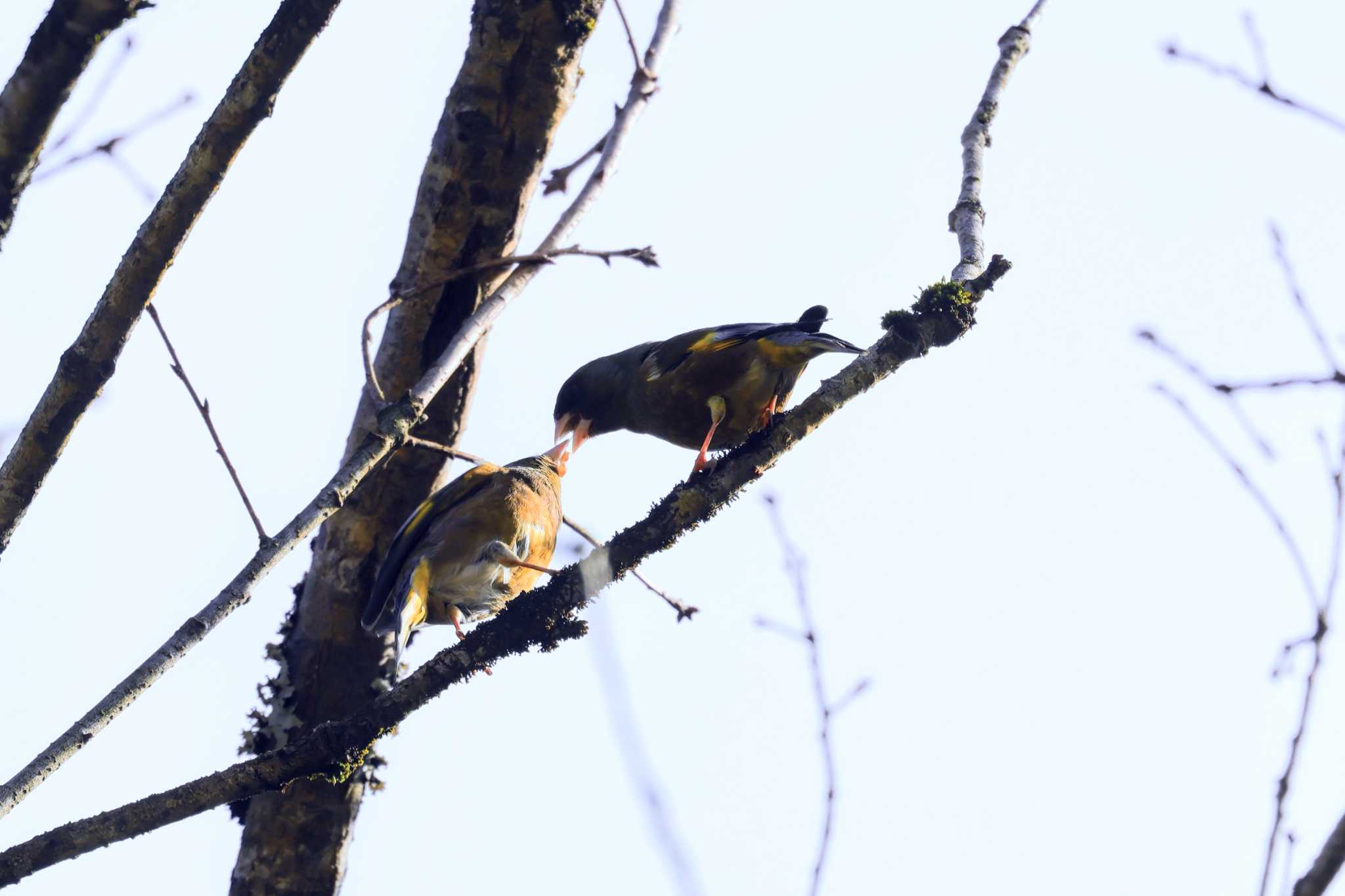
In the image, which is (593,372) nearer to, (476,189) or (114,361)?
(476,189)

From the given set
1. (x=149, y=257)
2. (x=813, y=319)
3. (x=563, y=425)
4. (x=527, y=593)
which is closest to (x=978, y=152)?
(x=813, y=319)

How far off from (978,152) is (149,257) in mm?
2337

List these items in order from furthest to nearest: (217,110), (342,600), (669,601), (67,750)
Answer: (342,600), (669,601), (217,110), (67,750)

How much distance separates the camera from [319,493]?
116 inches

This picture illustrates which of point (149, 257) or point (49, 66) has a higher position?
point (49, 66)

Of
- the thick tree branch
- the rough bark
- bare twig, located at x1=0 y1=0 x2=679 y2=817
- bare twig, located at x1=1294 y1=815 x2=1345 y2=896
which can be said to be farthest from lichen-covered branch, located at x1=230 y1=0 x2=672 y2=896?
bare twig, located at x1=1294 y1=815 x2=1345 y2=896

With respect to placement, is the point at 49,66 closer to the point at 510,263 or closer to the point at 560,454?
the point at 510,263

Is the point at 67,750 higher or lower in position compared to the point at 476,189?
lower

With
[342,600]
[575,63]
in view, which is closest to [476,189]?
[575,63]

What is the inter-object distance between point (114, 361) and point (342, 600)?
79.8 inches

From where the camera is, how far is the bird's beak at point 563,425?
6027 millimetres

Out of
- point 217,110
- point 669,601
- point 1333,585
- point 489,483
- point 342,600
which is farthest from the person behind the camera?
point 489,483

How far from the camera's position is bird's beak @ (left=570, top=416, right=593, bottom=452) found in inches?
234

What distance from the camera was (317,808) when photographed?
4559 mm
